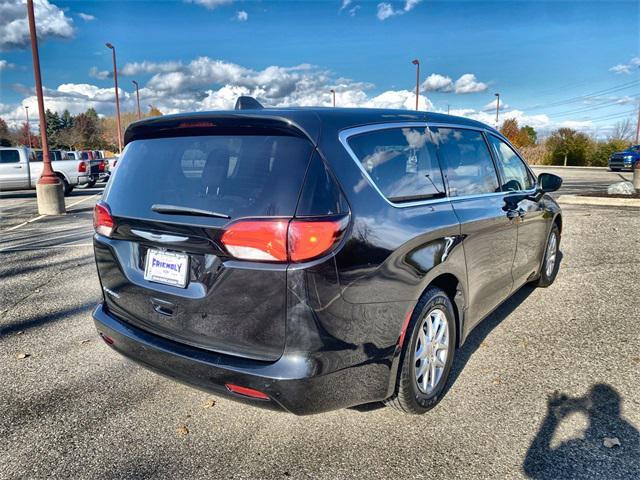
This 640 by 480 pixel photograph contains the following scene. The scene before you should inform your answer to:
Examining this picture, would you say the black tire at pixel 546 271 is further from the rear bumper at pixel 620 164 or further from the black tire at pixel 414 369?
the rear bumper at pixel 620 164

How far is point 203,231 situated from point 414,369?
4.58ft

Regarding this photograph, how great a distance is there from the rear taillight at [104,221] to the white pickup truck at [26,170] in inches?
690

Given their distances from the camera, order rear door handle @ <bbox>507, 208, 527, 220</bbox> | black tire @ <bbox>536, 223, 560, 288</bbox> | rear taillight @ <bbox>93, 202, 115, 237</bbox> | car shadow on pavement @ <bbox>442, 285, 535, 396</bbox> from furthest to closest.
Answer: black tire @ <bbox>536, 223, 560, 288</bbox>
rear door handle @ <bbox>507, 208, 527, 220</bbox>
car shadow on pavement @ <bbox>442, 285, 535, 396</bbox>
rear taillight @ <bbox>93, 202, 115, 237</bbox>

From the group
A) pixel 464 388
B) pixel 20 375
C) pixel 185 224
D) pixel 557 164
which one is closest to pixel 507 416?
pixel 464 388

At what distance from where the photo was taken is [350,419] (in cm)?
280

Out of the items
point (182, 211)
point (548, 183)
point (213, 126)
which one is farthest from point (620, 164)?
point (182, 211)

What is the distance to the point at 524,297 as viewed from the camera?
16.6 feet

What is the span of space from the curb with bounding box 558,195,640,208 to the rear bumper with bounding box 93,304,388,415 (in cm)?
1253

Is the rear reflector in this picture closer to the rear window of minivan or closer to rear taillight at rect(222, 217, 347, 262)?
rear taillight at rect(222, 217, 347, 262)

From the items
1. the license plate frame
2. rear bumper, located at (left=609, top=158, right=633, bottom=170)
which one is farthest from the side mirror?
rear bumper, located at (left=609, top=158, right=633, bottom=170)

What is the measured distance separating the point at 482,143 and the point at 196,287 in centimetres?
259

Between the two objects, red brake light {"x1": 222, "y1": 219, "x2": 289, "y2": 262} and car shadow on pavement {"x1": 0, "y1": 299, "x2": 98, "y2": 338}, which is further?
car shadow on pavement {"x1": 0, "y1": 299, "x2": 98, "y2": 338}

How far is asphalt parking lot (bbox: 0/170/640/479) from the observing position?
94.2 inches

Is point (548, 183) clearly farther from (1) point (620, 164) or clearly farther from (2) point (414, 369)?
(1) point (620, 164)
